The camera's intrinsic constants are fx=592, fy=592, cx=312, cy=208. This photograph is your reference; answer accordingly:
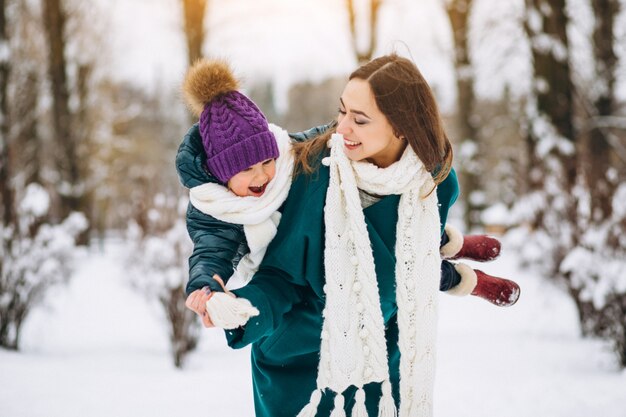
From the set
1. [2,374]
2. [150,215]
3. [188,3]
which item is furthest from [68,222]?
[188,3]

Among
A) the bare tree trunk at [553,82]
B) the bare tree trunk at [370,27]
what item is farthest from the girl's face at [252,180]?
the bare tree trunk at [370,27]

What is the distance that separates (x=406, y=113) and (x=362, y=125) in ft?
0.50

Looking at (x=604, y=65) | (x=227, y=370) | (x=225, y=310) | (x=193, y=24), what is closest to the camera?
(x=225, y=310)

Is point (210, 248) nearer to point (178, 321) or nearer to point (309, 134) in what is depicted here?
point (309, 134)

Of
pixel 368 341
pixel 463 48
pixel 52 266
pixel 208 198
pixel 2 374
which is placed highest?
pixel 463 48

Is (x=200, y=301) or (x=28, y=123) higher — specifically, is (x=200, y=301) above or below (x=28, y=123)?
below

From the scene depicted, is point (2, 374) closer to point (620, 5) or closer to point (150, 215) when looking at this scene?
point (150, 215)

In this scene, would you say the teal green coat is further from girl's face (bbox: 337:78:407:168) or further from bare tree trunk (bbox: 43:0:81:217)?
bare tree trunk (bbox: 43:0:81:217)

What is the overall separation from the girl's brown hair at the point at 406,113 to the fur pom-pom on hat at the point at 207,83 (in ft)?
1.07

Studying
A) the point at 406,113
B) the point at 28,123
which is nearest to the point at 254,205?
the point at 406,113

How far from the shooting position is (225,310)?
1.59 m

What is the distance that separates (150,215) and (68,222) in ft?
5.83

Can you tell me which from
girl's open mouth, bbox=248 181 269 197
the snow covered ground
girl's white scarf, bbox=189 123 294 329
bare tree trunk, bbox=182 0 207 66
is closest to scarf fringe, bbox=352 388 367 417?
girl's white scarf, bbox=189 123 294 329

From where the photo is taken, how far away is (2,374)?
183 inches
